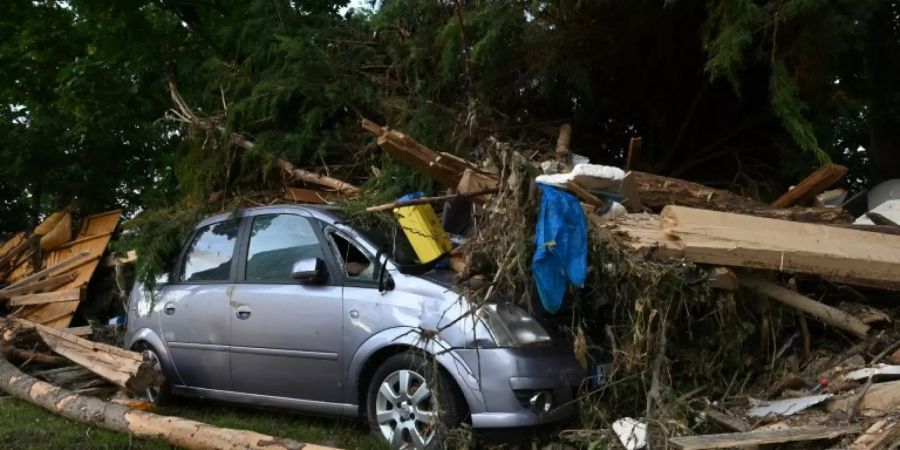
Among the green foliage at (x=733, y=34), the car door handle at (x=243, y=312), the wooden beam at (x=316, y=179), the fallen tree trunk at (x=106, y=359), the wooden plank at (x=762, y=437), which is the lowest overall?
the fallen tree trunk at (x=106, y=359)

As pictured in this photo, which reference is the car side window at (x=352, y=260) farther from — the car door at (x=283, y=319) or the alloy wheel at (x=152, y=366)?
the alloy wheel at (x=152, y=366)

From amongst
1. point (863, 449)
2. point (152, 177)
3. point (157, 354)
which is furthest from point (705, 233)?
point (152, 177)

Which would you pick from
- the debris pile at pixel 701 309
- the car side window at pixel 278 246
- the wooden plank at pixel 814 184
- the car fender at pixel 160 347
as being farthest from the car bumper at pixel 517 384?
the car fender at pixel 160 347

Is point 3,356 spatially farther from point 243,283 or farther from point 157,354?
point 243,283

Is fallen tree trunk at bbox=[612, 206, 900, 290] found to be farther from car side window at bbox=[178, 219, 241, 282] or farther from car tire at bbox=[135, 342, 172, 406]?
car tire at bbox=[135, 342, 172, 406]

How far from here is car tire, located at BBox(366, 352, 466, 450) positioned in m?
4.80

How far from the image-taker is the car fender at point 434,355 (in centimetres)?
475

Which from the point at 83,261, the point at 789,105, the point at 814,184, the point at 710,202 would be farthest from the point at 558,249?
the point at 83,261

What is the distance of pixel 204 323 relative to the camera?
21.2ft

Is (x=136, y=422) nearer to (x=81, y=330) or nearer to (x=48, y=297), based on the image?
(x=81, y=330)

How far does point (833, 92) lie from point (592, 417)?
4.00 m

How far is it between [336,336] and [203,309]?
5.22 feet

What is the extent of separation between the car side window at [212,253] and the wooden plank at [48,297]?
12.7 feet

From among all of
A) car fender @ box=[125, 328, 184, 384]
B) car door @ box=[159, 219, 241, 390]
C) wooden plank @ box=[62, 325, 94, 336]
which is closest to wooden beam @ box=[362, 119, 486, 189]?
car door @ box=[159, 219, 241, 390]
